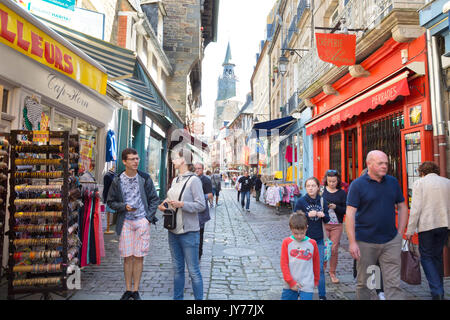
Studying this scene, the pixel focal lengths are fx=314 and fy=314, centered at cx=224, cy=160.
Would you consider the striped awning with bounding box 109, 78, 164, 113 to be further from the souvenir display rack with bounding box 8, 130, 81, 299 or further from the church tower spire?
the church tower spire

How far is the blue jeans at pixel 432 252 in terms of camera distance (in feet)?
12.3

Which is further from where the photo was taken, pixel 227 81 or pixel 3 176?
pixel 227 81

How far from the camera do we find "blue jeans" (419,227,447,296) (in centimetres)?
374

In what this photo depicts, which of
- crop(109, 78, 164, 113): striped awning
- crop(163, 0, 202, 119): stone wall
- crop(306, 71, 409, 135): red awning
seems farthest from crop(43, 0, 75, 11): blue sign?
crop(163, 0, 202, 119): stone wall

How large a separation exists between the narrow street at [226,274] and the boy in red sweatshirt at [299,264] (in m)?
1.12

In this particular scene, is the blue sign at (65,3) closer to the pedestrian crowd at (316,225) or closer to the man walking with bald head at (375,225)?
the pedestrian crowd at (316,225)

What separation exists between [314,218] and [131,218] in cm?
220

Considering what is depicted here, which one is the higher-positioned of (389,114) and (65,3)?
(65,3)

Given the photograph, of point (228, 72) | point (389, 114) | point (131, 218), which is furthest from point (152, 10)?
point (228, 72)

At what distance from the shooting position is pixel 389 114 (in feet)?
24.7

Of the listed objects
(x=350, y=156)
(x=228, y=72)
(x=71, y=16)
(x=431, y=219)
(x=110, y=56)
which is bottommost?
(x=431, y=219)

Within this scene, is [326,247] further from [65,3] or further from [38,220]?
[65,3]

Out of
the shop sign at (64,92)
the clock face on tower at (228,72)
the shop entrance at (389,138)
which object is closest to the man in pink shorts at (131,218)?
the shop sign at (64,92)
